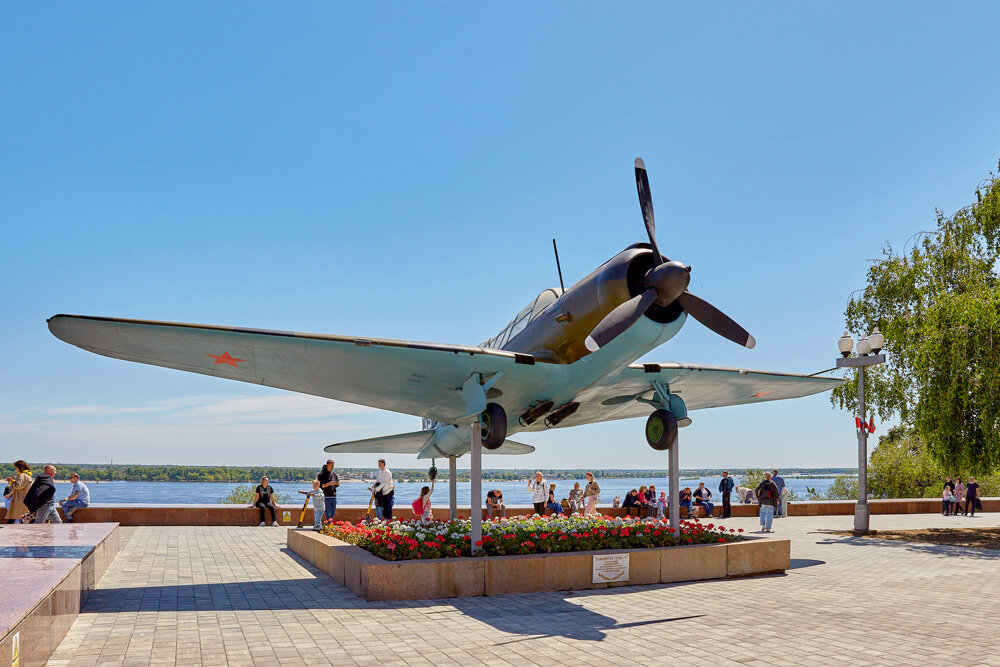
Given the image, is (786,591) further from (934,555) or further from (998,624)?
(934,555)

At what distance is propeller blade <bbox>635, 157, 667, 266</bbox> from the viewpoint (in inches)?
409

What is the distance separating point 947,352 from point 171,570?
62.2 ft

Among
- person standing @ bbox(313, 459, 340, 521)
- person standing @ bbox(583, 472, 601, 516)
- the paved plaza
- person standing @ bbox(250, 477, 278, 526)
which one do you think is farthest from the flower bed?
person standing @ bbox(250, 477, 278, 526)

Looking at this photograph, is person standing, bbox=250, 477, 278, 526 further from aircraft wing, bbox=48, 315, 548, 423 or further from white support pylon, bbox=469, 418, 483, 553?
white support pylon, bbox=469, 418, 483, 553

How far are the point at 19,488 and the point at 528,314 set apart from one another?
10.5 meters

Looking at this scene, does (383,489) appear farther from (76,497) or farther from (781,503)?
(781,503)

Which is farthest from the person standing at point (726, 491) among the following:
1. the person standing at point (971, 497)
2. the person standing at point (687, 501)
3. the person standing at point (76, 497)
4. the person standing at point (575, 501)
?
the person standing at point (76, 497)

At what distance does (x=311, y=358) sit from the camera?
10336 millimetres

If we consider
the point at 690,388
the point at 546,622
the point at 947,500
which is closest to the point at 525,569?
the point at 546,622

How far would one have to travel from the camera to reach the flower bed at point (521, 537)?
10.8 metres

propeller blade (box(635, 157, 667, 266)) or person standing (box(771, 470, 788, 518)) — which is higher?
propeller blade (box(635, 157, 667, 266))

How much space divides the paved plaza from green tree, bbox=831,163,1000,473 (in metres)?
6.22

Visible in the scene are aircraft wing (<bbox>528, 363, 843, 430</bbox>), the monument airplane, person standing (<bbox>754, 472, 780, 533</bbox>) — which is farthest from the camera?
person standing (<bbox>754, 472, 780, 533</bbox>)

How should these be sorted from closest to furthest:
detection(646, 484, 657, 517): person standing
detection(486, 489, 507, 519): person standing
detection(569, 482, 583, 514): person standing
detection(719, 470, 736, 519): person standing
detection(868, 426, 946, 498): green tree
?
detection(486, 489, 507, 519): person standing < detection(646, 484, 657, 517): person standing < detection(569, 482, 583, 514): person standing < detection(719, 470, 736, 519): person standing < detection(868, 426, 946, 498): green tree
